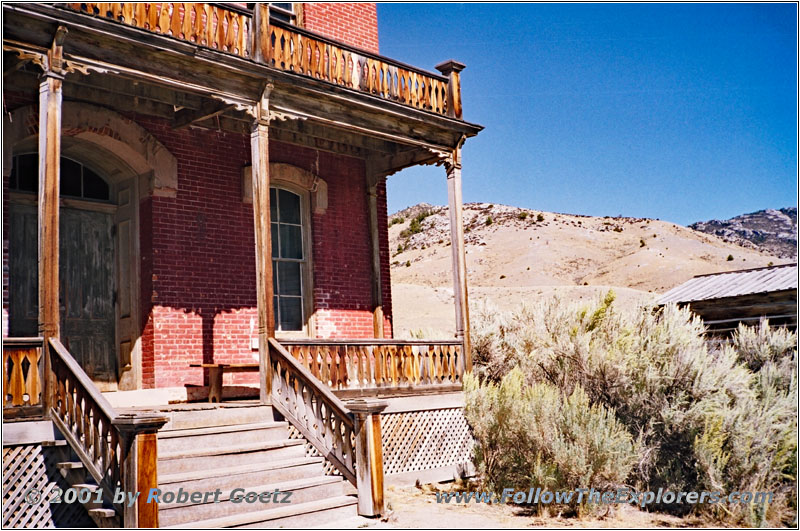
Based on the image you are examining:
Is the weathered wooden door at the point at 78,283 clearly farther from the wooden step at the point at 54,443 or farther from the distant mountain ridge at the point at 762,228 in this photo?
the distant mountain ridge at the point at 762,228

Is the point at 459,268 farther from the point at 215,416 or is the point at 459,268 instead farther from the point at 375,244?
the point at 215,416

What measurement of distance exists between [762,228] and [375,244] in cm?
9770

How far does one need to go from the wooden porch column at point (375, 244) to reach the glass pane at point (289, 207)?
1.51 m

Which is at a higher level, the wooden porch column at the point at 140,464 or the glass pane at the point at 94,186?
the glass pane at the point at 94,186

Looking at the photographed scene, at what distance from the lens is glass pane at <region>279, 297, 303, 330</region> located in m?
13.3

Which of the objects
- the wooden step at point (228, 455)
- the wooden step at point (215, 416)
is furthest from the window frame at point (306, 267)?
the wooden step at point (228, 455)

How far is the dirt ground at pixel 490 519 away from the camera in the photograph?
27.5ft

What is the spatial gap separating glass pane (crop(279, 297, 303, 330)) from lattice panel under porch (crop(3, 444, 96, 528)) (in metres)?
→ 5.77

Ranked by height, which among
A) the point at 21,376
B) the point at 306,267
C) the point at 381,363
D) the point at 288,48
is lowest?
the point at 381,363

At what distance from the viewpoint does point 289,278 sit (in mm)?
13453

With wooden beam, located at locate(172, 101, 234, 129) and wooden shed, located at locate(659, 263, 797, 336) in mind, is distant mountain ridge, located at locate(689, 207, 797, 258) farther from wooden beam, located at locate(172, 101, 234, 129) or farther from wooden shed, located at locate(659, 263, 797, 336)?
wooden beam, located at locate(172, 101, 234, 129)

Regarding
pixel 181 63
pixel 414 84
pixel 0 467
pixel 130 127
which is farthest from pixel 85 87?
pixel 0 467

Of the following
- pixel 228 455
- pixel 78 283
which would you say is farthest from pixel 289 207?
pixel 228 455

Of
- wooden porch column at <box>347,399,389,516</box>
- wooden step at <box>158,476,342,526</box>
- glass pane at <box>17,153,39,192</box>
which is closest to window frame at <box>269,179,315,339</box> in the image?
glass pane at <box>17,153,39,192</box>
